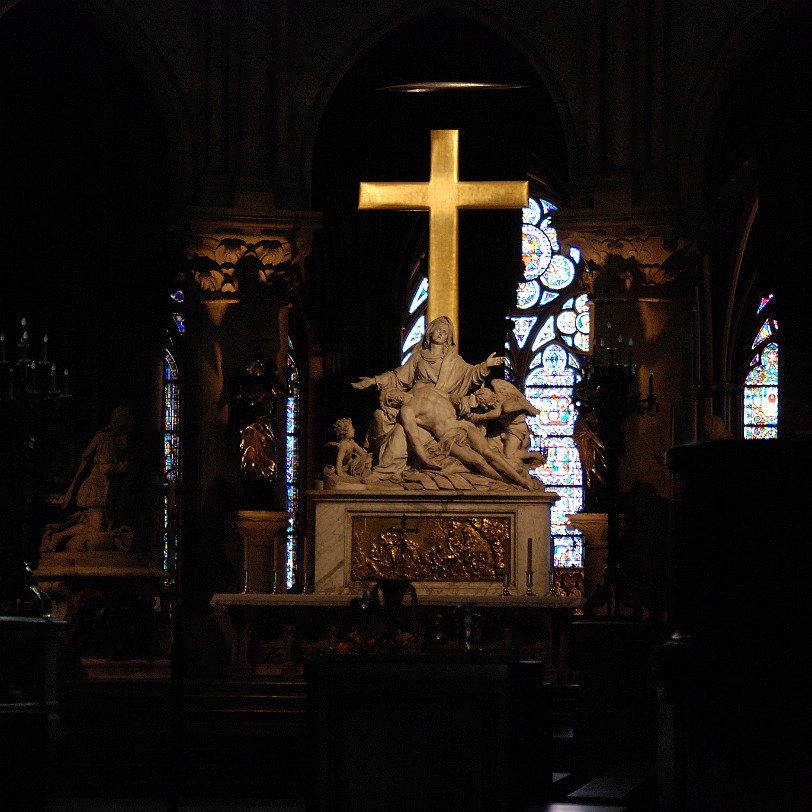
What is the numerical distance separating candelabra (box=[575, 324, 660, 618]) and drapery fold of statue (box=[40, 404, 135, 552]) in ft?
15.5

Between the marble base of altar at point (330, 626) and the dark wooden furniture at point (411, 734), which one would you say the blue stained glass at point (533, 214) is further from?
the dark wooden furniture at point (411, 734)

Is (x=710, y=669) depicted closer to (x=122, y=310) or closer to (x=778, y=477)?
(x=778, y=477)

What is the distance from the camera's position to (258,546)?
1747cm

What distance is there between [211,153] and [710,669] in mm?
15816

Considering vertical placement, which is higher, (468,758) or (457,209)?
(457,209)

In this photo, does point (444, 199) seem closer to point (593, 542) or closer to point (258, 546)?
point (593, 542)

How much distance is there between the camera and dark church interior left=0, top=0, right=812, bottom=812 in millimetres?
10500

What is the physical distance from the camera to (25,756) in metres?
10.8

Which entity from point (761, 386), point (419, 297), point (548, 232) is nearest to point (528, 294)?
point (548, 232)

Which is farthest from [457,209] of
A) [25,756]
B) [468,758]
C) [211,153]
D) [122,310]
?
[468,758]

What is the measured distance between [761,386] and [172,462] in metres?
10.7

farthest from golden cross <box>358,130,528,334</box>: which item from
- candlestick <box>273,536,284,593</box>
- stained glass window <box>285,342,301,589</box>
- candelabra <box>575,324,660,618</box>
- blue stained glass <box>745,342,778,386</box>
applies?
blue stained glass <box>745,342,778,386</box>

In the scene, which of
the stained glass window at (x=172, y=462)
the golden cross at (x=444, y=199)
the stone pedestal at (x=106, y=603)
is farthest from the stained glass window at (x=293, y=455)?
the golden cross at (x=444, y=199)

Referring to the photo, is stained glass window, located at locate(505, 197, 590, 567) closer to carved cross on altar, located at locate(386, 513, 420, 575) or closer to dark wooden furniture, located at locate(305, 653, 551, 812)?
carved cross on altar, located at locate(386, 513, 420, 575)
